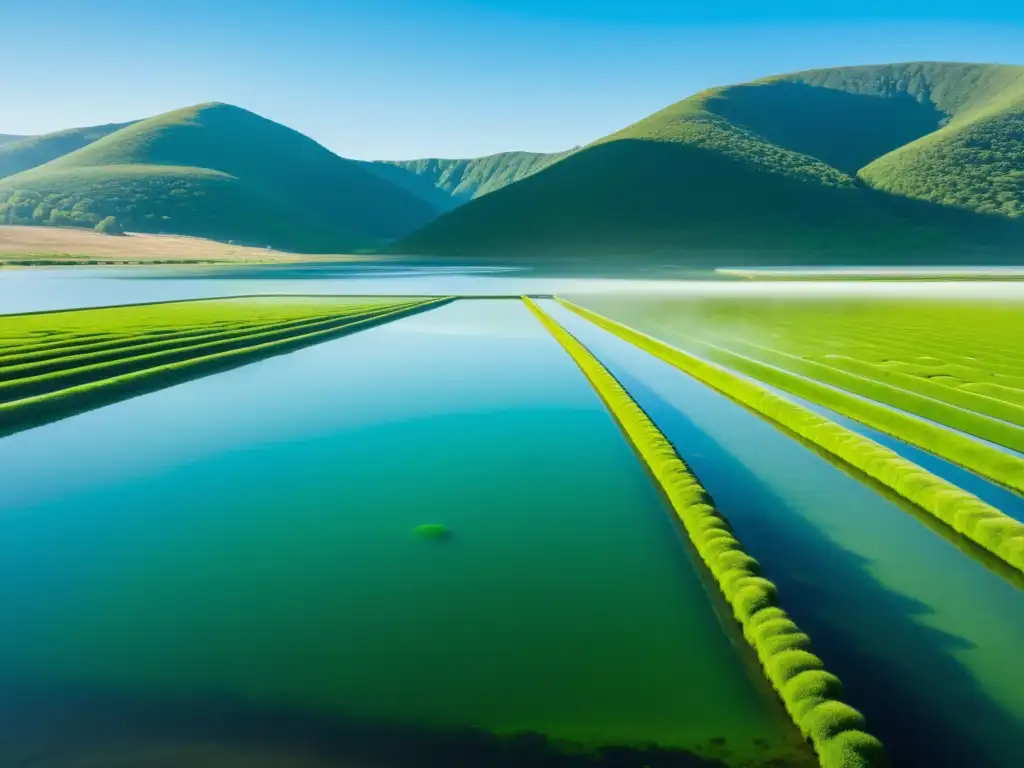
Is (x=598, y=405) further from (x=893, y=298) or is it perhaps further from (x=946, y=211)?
(x=946, y=211)

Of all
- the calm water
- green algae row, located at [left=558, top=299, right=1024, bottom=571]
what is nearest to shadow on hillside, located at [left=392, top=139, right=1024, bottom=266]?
green algae row, located at [left=558, top=299, right=1024, bottom=571]

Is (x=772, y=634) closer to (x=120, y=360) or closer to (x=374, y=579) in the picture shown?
(x=374, y=579)

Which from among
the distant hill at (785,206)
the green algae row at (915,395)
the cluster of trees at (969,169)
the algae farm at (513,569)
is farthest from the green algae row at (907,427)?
the cluster of trees at (969,169)

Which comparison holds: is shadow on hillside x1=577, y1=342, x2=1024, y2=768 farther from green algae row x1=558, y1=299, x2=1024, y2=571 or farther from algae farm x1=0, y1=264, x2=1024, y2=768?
green algae row x1=558, y1=299, x2=1024, y2=571

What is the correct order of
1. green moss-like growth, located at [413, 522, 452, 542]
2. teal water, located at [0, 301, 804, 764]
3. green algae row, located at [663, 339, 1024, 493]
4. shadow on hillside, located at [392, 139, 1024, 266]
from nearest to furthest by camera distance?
teal water, located at [0, 301, 804, 764], green moss-like growth, located at [413, 522, 452, 542], green algae row, located at [663, 339, 1024, 493], shadow on hillside, located at [392, 139, 1024, 266]

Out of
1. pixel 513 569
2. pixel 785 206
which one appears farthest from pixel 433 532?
pixel 785 206

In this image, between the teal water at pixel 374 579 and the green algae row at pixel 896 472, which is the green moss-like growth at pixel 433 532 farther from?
the green algae row at pixel 896 472
